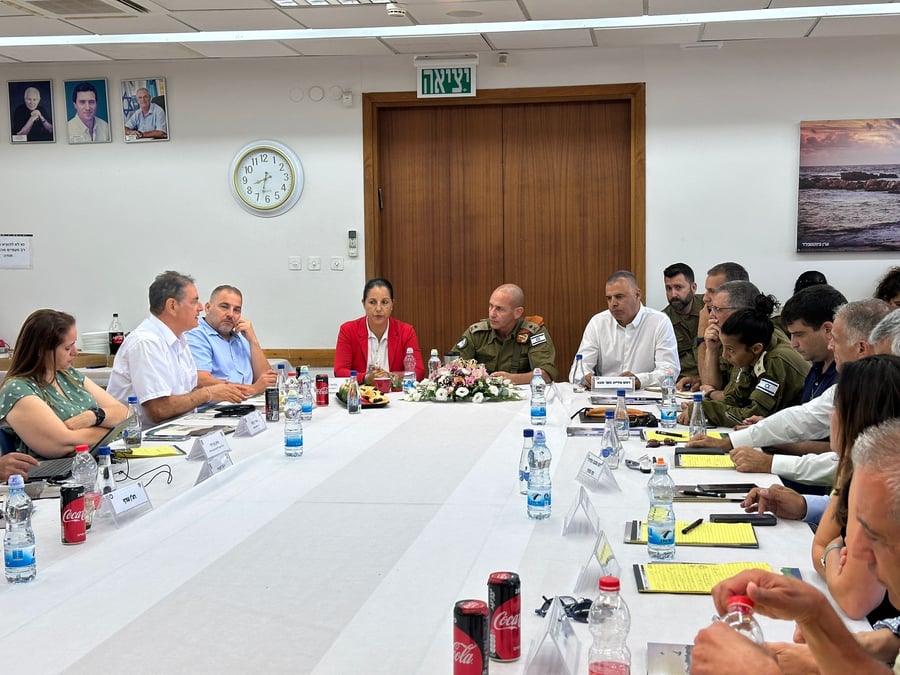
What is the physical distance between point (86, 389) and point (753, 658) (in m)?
3.17

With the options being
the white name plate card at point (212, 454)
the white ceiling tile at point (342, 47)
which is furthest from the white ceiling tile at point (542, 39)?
the white name plate card at point (212, 454)

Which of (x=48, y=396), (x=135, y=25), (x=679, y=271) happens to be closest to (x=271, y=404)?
(x=48, y=396)

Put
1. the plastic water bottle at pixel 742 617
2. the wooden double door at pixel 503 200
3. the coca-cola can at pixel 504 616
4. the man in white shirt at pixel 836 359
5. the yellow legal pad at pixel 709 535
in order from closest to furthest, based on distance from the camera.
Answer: the plastic water bottle at pixel 742 617 → the coca-cola can at pixel 504 616 → the yellow legal pad at pixel 709 535 → the man in white shirt at pixel 836 359 → the wooden double door at pixel 503 200

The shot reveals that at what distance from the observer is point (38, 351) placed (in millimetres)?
3451

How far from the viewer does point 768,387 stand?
391 cm

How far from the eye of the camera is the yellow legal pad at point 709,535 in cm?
226

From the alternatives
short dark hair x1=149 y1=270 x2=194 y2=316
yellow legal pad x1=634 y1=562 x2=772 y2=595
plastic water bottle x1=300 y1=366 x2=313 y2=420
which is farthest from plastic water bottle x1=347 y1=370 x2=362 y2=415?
yellow legal pad x1=634 y1=562 x2=772 y2=595

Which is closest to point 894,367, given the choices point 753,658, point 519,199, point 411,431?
point 753,658

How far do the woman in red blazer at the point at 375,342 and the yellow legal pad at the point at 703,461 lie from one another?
8.53 feet

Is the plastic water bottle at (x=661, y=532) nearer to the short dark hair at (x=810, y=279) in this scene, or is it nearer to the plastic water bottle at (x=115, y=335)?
the short dark hair at (x=810, y=279)

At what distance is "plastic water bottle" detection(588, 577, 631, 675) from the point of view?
1492 millimetres

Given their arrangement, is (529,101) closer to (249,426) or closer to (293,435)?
(249,426)

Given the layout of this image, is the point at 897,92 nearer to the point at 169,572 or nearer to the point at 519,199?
the point at 519,199

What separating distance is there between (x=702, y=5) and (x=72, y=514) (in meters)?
4.32
